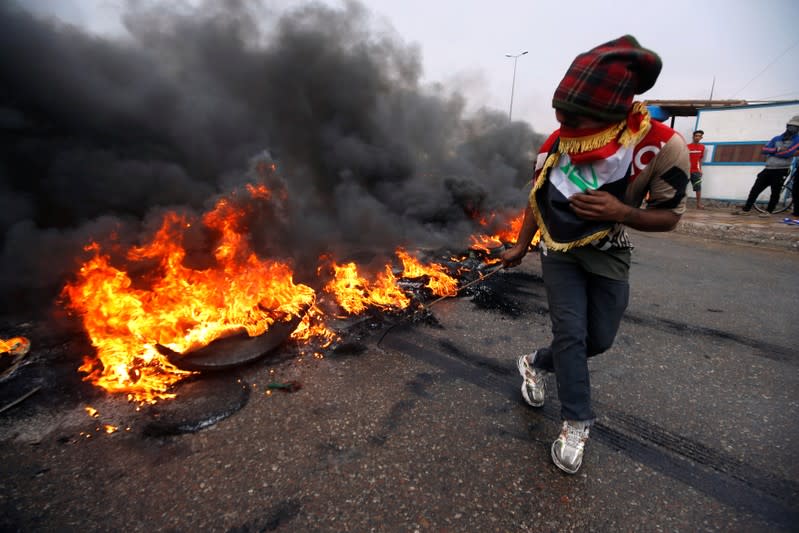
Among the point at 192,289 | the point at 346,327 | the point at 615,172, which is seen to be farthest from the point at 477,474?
the point at 192,289

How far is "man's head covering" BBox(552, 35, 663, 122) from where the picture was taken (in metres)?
1.74

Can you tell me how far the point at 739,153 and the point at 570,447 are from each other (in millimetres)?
14433

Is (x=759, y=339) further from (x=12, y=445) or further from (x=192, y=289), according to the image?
(x=12, y=445)

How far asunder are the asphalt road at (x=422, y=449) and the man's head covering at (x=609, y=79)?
6.22ft

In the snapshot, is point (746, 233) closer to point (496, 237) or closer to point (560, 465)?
point (496, 237)

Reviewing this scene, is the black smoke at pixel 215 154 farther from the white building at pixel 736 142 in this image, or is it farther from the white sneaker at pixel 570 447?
the white building at pixel 736 142

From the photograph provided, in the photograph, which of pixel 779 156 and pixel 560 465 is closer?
pixel 560 465

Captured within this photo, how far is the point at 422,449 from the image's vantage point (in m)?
2.24

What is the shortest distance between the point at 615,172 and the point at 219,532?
2.50 m

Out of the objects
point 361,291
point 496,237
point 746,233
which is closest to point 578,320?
point 361,291

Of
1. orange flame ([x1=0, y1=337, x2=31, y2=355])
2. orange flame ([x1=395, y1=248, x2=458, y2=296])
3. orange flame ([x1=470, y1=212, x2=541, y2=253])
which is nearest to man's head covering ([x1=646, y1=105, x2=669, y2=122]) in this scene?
orange flame ([x1=470, y1=212, x2=541, y2=253])

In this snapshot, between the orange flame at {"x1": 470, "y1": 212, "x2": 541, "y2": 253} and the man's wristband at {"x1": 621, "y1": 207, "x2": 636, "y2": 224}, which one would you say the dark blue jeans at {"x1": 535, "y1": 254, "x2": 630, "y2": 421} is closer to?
the man's wristband at {"x1": 621, "y1": 207, "x2": 636, "y2": 224}

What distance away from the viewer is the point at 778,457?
229 cm

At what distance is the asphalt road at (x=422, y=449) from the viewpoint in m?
1.85
